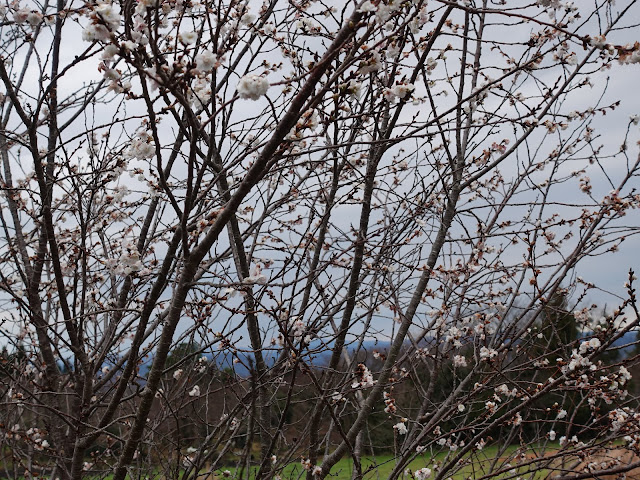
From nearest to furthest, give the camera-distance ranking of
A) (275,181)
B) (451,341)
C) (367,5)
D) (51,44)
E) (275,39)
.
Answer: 1. (367,5)
2. (51,44)
3. (275,39)
4. (451,341)
5. (275,181)

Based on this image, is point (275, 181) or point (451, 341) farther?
point (275, 181)

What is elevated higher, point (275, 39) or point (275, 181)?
point (275, 39)

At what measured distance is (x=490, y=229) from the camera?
13.8 feet

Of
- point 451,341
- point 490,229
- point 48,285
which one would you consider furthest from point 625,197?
point 48,285

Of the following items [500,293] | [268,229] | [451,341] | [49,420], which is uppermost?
[268,229]

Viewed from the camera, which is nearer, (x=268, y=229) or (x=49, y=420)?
(x=49, y=420)

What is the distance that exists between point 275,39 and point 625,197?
2.68m

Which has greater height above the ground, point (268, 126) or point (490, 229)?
point (268, 126)

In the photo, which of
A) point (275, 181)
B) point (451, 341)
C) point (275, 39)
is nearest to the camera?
point (275, 39)

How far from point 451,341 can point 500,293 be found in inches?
26.4

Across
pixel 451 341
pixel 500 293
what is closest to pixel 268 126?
pixel 451 341

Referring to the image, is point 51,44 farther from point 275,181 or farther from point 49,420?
point 49,420

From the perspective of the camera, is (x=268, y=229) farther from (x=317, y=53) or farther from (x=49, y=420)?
(x=49, y=420)

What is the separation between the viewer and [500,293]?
4.43m
